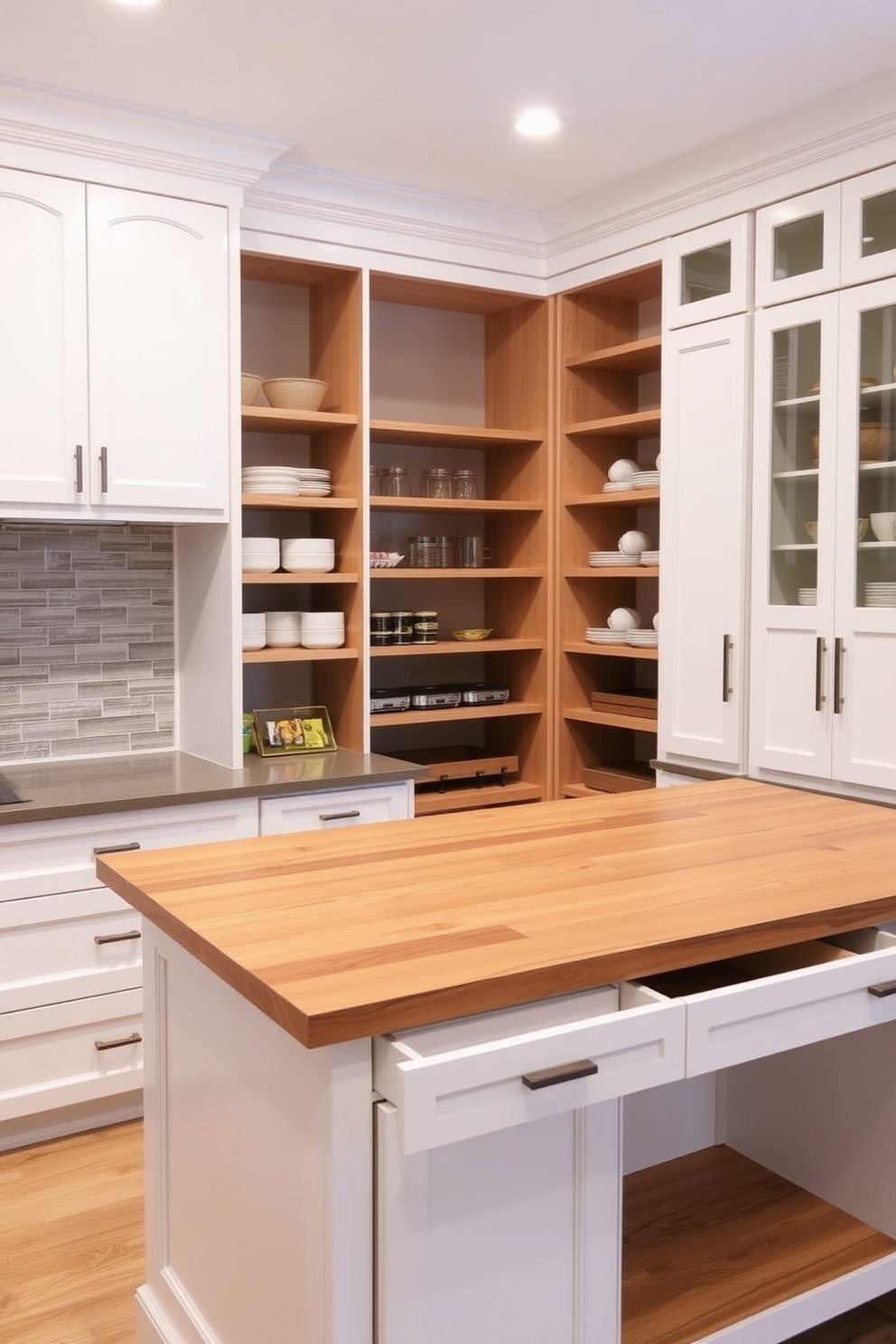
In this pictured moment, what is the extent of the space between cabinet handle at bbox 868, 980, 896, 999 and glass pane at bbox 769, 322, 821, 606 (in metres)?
1.67

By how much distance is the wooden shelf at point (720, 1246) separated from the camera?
1770 millimetres

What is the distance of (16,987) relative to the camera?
279 cm

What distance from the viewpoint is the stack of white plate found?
2.93 metres

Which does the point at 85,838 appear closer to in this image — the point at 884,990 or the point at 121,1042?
the point at 121,1042

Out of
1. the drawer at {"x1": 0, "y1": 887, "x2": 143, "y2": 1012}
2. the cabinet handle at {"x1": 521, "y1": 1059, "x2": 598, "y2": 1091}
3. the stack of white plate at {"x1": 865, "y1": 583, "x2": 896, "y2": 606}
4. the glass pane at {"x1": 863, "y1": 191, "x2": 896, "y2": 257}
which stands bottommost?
the drawer at {"x1": 0, "y1": 887, "x2": 143, "y2": 1012}

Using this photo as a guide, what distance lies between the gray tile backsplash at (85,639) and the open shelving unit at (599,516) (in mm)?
1362

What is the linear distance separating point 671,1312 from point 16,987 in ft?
5.67

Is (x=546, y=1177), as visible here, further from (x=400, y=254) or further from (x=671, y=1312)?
(x=400, y=254)

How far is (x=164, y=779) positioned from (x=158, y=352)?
115 centimetres

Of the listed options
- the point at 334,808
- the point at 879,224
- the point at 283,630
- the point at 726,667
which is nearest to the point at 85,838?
the point at 334,808

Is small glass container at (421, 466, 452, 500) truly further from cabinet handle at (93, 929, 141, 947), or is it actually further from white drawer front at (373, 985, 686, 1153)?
white drawer front at (373, 985, 686, 1153)

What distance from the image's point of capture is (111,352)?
9.99 ft

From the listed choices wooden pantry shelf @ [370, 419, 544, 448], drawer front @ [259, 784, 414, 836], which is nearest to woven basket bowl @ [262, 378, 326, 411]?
wooden pantry shelf @ [370, 419, 544, 448]

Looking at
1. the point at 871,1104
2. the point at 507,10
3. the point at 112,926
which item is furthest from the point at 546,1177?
the point at 507,10
